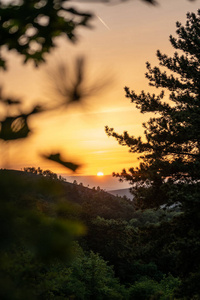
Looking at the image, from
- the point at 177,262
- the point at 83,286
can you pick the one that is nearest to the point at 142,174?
the point at 177,262

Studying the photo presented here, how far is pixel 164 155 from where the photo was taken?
629 inches

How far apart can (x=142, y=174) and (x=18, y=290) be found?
577 inches

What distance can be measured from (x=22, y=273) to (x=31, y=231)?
0.39m

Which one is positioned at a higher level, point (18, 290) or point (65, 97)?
point (65, 97)

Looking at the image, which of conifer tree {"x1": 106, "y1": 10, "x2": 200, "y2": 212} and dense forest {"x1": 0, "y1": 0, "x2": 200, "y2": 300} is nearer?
dense forest {"x1": 0, "y1": 0, "x2": 200, "y2": 300}

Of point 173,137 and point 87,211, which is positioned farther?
point 87,211

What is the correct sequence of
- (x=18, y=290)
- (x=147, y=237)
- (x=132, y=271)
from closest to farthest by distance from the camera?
(x=18, y=290)
(x=147, y=237)
(x=132, y=271)

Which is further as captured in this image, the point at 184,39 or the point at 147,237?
the point at 184,39

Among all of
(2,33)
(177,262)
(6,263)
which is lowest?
(177,262)

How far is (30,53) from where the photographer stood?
310 cm

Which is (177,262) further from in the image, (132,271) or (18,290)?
(132,271)

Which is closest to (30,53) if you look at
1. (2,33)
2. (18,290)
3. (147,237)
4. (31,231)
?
(2,33)

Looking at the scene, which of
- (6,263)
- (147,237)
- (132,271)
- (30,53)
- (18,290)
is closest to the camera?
(18,290)

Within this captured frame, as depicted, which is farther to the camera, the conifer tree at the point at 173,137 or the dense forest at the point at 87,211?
the conifer tree at the point at 173,137
